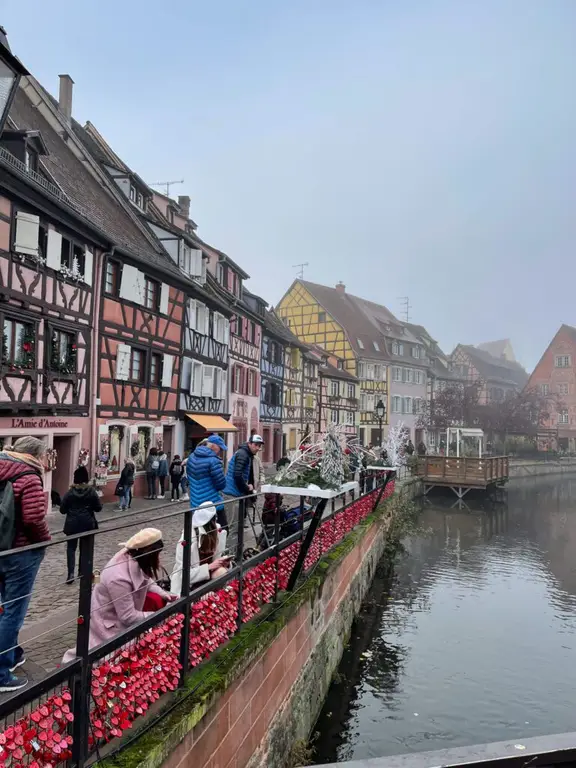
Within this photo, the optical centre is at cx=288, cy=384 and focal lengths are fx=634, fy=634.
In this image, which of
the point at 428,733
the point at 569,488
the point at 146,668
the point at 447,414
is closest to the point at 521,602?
the point at 428,733

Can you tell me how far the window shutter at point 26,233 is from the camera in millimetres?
13836

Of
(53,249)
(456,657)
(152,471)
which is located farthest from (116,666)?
(152,471)

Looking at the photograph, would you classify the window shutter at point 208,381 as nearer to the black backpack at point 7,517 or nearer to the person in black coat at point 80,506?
the person in black coat at point 80,506

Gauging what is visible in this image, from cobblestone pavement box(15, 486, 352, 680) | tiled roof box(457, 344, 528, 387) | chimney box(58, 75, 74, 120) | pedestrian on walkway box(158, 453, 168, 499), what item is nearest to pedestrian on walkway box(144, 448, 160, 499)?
pedestrian on walkway box(158, 453, 168, 499)

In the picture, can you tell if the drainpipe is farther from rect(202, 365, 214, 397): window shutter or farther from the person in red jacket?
the person in red jacket

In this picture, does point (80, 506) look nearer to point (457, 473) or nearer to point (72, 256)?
point (72, 256)

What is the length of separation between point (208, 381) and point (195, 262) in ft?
14.6

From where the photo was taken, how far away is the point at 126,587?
387 centimetres

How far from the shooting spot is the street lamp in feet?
39.8

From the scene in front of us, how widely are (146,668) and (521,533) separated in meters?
23.9

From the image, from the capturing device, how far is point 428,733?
27.6ft

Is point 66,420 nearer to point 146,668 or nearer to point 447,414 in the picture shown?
point 146,668

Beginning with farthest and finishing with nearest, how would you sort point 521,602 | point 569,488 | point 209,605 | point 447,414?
point 447,414, point 569,488, point 521,602, point 209,605

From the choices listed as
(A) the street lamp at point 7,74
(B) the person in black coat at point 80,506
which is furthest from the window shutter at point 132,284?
(B) the person in black coat at point 80,506
